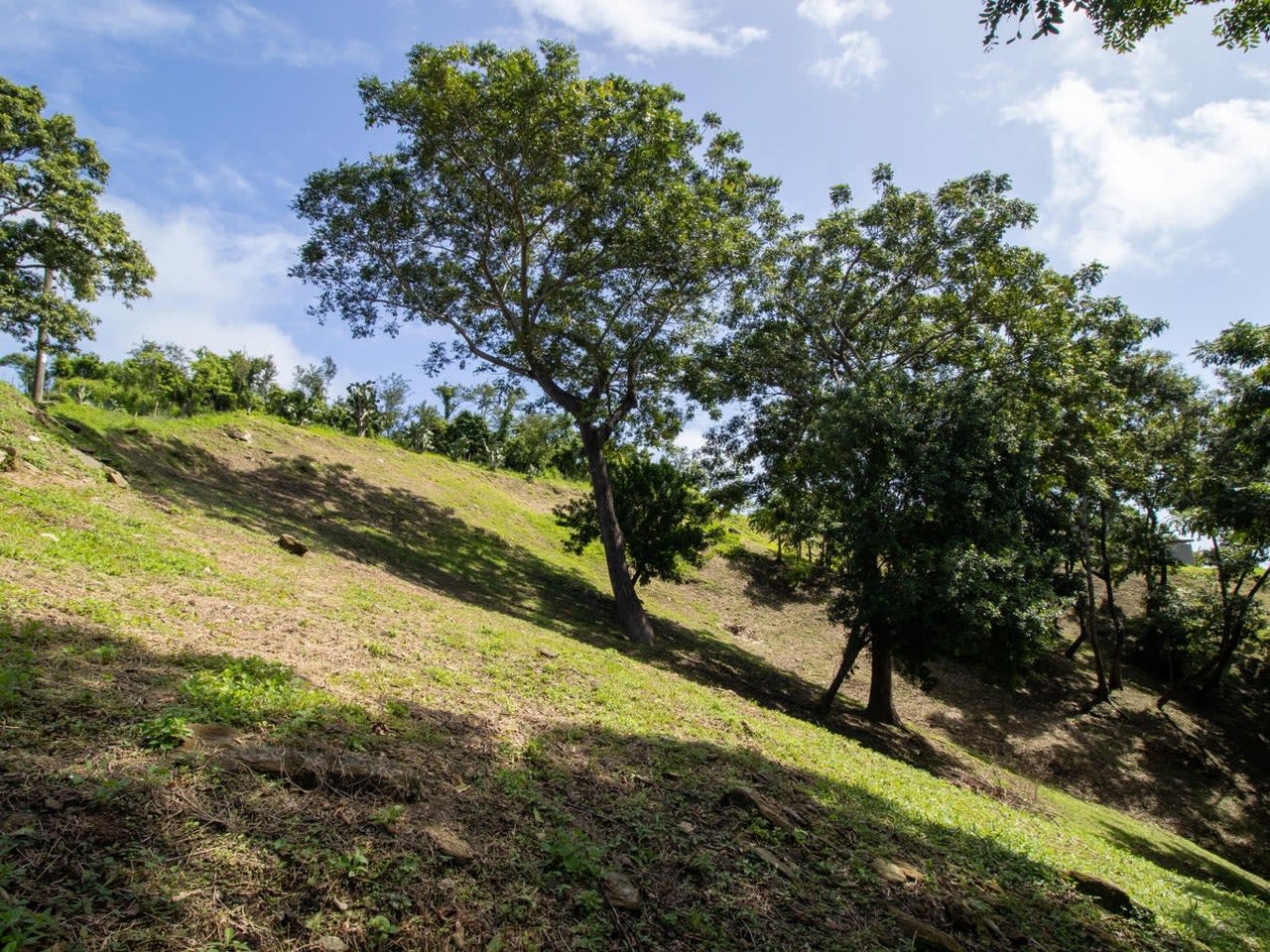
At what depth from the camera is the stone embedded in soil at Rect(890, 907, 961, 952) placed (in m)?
3.68

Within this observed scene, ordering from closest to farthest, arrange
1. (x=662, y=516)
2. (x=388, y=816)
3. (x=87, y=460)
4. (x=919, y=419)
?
(x=388, y=816) → (x=87, y=460) → (x=919, y=419) → (x=662, y=516)

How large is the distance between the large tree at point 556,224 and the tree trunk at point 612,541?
46mm

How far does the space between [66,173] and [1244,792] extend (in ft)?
137

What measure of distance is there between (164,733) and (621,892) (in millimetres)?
2784

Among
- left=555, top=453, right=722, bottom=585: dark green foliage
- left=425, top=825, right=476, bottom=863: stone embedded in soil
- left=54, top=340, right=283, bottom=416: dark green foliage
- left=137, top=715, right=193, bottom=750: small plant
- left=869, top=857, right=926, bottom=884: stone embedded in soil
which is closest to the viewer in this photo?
left=425, top=825, right=476, bottom=863: stone embedded in soil

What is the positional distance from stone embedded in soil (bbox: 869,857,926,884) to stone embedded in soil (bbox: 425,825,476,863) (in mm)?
2937

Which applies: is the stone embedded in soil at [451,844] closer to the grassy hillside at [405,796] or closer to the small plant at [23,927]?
the grassy hillside at [405,796]

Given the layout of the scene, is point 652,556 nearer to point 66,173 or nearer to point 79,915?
point 79,915

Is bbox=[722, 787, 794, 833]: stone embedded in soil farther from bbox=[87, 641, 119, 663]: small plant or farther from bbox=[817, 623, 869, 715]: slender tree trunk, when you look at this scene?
bbox=[817, 623, 869, 715]: slender tree trunk

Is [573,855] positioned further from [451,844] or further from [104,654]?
[104,654]

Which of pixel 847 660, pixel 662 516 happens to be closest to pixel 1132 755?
pixel 847 660

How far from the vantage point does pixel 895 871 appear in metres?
4.55

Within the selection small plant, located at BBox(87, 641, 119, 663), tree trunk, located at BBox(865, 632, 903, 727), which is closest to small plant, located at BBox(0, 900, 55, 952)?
small plant, located at BBox(87, 641, 119, 663)

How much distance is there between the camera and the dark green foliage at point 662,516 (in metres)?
18.5
